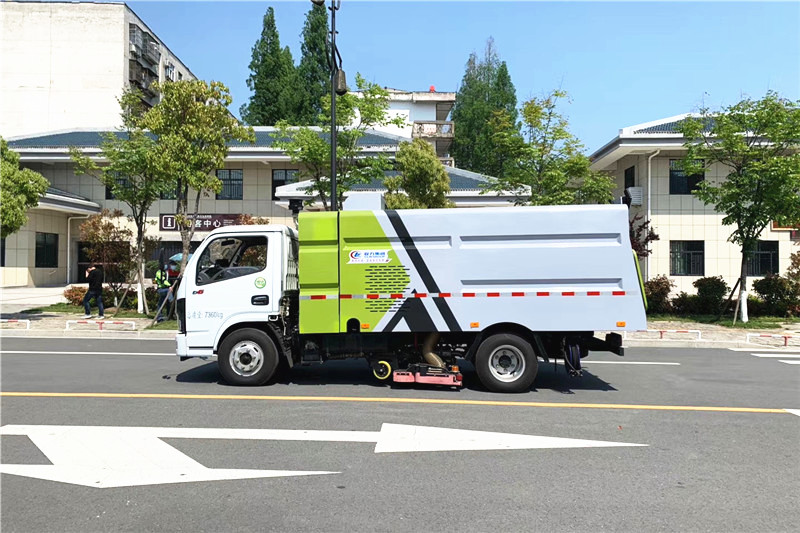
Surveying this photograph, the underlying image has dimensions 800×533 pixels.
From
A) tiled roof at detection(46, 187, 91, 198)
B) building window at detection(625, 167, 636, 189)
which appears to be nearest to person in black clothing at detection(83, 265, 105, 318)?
tiled roof at detection(46, 187, 91, 198)

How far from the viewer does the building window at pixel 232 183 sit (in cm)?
2944

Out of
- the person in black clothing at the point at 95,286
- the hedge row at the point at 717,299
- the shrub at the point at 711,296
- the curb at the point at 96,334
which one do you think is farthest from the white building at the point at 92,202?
the curb at the point at 96,334

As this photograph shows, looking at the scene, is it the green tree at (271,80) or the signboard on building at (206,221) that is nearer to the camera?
the signboard on building at (206,221)

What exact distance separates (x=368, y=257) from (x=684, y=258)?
1924cm

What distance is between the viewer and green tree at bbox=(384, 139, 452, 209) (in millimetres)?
19891

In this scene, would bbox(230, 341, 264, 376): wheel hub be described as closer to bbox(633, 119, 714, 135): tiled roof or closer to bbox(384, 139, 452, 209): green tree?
bbox(384, 139, 452, 209): green tree

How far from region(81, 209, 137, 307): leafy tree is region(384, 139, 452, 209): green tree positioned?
9270 millimetres

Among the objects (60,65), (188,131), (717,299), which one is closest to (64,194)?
(188,131)

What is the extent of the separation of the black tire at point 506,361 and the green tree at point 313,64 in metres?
44.9

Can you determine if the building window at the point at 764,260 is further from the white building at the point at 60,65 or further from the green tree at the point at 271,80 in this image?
the white building at the point at 60,65

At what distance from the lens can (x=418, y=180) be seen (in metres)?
20.2

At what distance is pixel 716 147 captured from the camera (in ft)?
60.1

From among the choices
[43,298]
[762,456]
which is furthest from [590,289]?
[43,298]

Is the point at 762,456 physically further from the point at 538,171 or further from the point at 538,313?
the point at 538,171
